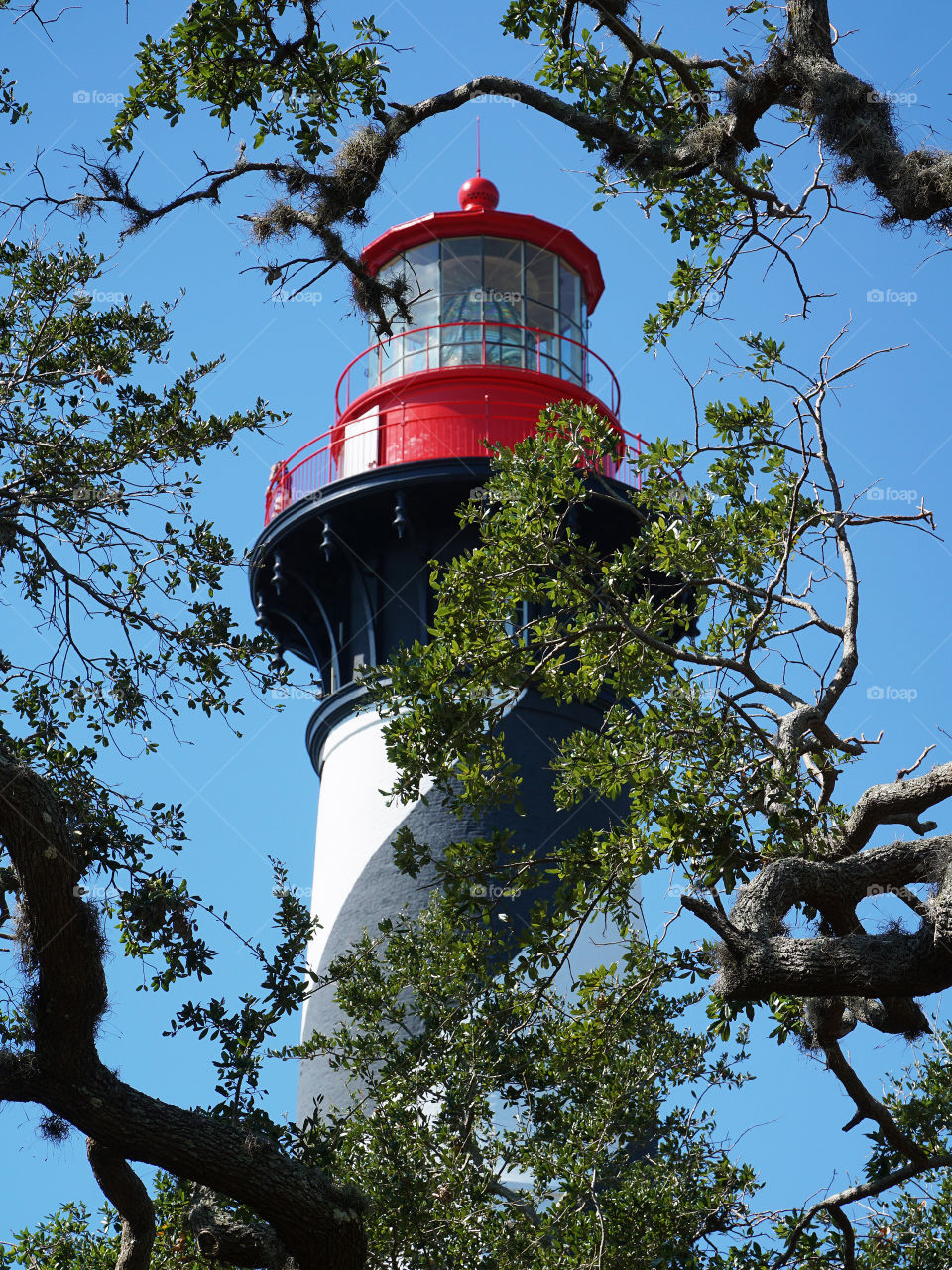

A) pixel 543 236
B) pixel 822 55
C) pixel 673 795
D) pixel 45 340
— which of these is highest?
pixel 543 236

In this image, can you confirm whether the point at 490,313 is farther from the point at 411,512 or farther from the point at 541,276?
the point at 411,512

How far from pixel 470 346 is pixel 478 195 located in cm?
260

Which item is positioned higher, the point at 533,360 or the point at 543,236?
the point at 543,236

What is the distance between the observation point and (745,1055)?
8703 millimetres

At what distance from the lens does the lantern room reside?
56.1ft

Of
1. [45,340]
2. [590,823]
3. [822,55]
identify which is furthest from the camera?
[590,823]

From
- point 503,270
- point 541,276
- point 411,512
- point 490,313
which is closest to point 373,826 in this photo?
point 411,512

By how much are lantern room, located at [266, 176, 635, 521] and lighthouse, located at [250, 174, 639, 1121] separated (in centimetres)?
2

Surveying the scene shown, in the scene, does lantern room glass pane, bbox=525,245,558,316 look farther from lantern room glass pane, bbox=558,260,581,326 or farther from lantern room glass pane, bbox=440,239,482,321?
lantern room glass pane, bbox=440,239,482,321

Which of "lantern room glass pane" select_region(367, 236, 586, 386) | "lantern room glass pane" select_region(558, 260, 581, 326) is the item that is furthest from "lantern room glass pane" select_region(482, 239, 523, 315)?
"lantern room glass pane" select_region(558, 260, 581, 326)

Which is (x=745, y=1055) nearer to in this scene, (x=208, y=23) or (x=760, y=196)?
(x=760, y=196)

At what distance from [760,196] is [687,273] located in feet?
2.40

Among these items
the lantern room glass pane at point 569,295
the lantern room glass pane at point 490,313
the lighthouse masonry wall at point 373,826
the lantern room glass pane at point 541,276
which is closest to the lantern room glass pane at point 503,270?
the lantern room glass pane at point 490,313

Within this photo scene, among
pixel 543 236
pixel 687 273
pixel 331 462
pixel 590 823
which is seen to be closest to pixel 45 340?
pixel 687 273
